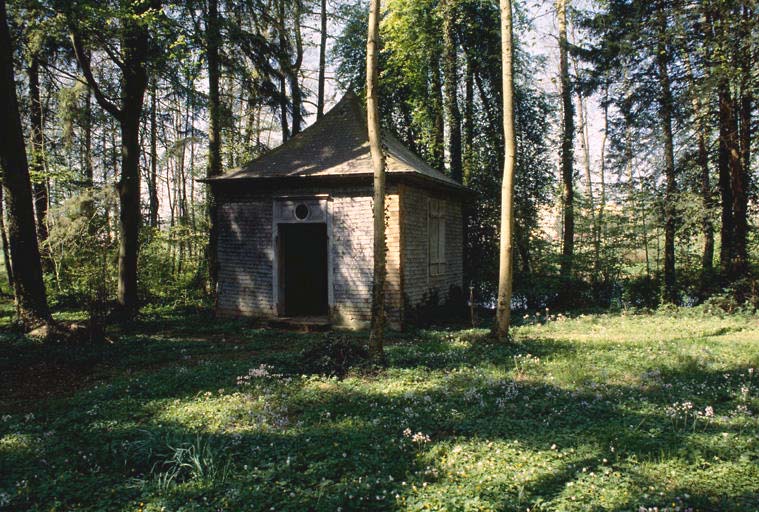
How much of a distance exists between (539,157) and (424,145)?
16.6 ft

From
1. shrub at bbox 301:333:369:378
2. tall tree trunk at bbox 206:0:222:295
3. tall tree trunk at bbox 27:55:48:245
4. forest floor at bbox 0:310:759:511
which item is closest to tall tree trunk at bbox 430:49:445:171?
tall tree trunk at bbox 206:0:222:295

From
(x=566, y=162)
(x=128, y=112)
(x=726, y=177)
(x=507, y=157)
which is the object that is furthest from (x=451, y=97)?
(x=128, y=112)

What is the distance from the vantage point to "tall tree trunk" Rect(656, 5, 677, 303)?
52.5ft

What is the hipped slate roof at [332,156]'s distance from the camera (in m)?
13.6

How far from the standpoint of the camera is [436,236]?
16000 millimetres

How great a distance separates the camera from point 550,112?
76.5 feet

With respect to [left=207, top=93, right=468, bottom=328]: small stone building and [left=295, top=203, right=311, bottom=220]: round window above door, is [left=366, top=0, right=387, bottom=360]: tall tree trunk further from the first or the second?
[left=295, top=203, right=311, bottom=220]: round window above door

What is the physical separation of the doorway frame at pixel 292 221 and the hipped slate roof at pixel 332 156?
0.75 meters

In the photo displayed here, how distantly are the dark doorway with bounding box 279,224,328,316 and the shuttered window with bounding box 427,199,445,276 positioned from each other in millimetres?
3604

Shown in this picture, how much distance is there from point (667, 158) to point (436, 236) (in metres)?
8.45

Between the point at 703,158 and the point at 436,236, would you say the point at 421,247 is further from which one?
the point at 703,158

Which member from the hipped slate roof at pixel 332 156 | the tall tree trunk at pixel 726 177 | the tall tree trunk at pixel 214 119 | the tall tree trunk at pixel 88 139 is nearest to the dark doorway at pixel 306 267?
the tall tree trunk at pixel 214 119

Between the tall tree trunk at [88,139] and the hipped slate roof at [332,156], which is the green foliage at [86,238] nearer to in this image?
the tall tree trunk at [88,139]

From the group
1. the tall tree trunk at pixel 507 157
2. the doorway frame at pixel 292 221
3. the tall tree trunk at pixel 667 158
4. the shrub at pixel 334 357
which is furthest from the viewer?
the tall tree trunk at pixel 667 158
